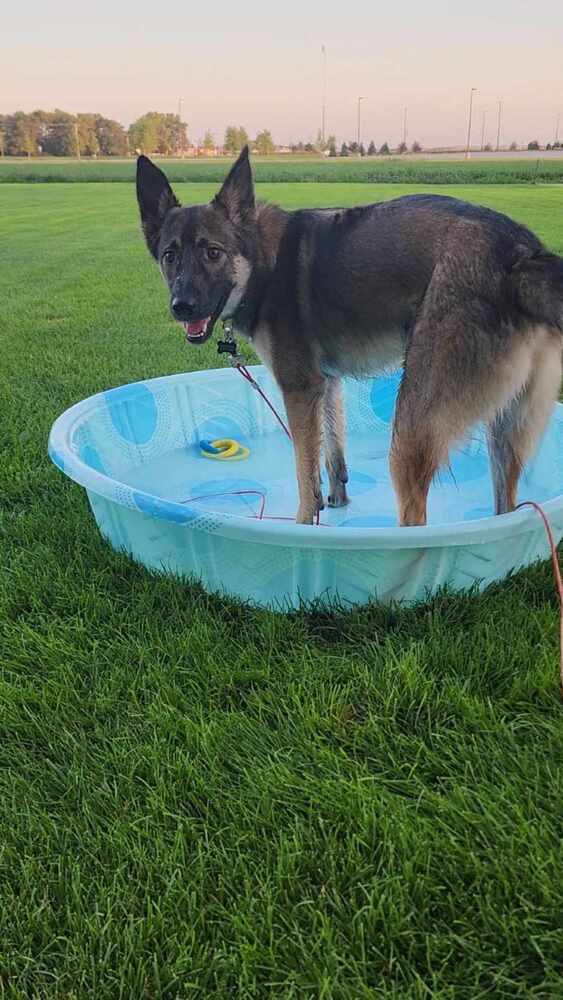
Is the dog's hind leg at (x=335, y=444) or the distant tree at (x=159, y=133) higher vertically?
the distant tree at (x=159, y=133)

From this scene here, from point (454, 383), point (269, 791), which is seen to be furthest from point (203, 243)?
point (269, 791)

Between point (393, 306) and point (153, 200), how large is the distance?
1.34 m

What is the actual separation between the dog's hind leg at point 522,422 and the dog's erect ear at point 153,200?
183 cm

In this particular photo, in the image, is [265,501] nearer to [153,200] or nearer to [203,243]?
[203,243]

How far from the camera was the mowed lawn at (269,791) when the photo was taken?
4.61 ft

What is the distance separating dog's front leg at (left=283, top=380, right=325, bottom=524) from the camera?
3.30m

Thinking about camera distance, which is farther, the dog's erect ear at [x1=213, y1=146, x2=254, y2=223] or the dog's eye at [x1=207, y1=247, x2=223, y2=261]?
the dog's erect ear at [x1=213, y1=146, x2=254, y2=223]

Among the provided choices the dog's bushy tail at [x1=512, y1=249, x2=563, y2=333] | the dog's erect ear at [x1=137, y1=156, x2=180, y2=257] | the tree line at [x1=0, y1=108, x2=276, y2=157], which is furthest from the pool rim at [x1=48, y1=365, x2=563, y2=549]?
the tree line at [x1=0, y1=108, x2=276, y2=157]

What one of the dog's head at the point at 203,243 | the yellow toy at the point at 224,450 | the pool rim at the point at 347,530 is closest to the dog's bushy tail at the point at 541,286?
the pool rim at the point at 347,530

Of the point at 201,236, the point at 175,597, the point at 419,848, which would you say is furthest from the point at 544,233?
the point at 419,848

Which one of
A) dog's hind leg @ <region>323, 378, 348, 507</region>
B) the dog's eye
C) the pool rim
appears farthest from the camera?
dog's hind leg @ <region>323, 378, 348, 507</region>

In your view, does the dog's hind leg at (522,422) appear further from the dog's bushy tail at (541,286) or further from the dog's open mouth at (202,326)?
the dog's open mouth at (202,326)

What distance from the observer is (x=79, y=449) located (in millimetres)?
3645

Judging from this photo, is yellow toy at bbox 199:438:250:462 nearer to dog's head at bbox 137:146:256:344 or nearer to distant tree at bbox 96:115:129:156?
dog's head at bbox 137:146:256:344
